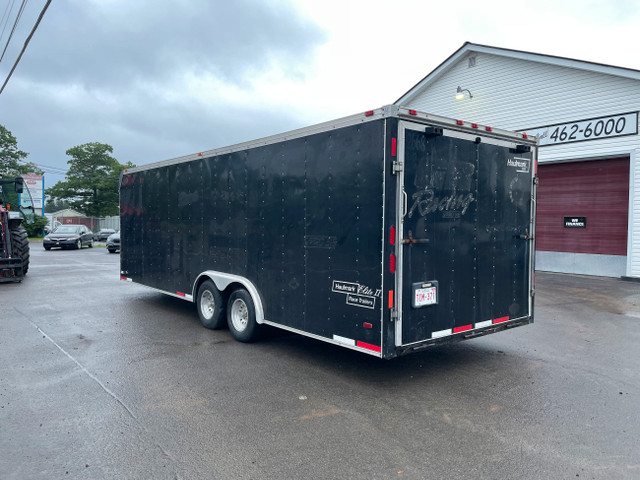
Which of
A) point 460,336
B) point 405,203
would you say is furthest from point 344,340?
point 405,203

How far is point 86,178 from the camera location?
59.2 meters

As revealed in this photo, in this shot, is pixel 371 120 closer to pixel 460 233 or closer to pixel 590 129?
pixel 460 233

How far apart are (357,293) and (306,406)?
127 centimetres

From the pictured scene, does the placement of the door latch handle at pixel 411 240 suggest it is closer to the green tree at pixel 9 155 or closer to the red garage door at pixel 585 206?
the red garage door at pixel 585 206

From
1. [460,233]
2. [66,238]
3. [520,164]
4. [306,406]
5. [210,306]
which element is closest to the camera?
[306,406]

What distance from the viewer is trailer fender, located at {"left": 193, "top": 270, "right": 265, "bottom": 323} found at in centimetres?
626

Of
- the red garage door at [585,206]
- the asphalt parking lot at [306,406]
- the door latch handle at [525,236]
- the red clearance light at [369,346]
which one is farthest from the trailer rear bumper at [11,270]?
the red garage door at [585,206]

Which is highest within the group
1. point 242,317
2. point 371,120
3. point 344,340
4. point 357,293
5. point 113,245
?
point 371,120

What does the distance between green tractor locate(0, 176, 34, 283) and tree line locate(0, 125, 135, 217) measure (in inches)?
1870

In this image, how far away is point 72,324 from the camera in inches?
311

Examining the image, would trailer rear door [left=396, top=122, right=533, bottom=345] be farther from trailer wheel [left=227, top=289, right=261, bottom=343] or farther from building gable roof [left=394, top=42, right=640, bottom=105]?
building gable roof [left=394, top=42, right=640, bottom=105]

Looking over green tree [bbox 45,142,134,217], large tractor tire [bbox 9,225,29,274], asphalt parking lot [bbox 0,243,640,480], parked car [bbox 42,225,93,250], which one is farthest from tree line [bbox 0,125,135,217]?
asphalt parking lot [bbox 0,243,640,480]

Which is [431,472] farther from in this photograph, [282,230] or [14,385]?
[14,385]

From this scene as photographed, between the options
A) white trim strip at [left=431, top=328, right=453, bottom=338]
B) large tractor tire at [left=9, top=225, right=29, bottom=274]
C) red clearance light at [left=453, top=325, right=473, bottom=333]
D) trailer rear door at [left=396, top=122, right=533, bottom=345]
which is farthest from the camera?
large tractor tire at [left=9, top=225, right=29, bottom=274]
